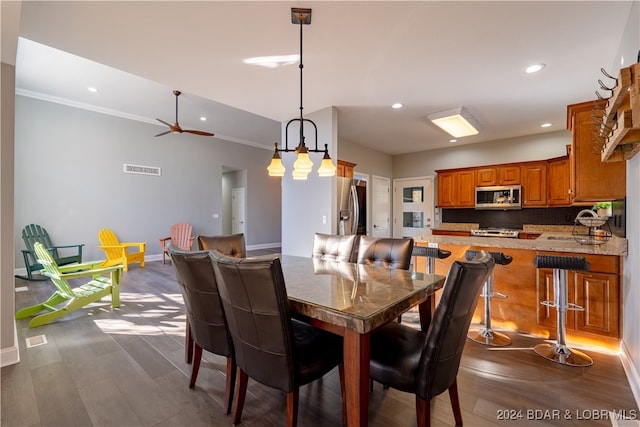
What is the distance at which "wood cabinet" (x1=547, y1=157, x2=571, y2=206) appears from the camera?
15.2 ft

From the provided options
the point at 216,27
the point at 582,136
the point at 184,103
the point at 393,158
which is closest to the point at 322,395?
the point at 216,27

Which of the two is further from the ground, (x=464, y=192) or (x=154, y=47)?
(x=154, y=47)

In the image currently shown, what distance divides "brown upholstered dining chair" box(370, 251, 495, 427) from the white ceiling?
1957 mm

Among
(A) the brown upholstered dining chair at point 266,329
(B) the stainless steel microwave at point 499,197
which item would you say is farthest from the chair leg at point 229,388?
(B) the stainless steel microwave at point 499,197

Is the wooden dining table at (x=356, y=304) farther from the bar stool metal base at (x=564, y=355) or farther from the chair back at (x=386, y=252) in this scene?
the bar stool metal base at (x=564, y=355)

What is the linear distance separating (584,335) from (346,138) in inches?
176

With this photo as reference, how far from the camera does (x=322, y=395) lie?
1.79 meters

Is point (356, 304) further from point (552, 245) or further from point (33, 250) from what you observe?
point (33, 250)

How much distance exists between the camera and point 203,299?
1628 millimetres

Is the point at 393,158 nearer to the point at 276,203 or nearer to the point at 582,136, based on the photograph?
the point at 276,203

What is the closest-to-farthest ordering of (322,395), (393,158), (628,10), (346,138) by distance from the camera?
(322,395) → (628,10) → (346,138) → (393,158)

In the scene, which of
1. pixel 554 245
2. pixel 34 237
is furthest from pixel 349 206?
pixel 34 237

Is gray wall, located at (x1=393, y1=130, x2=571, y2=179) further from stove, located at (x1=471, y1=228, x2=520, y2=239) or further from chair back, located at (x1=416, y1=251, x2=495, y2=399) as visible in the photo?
chair back, located at (x1=416, y1=251, x2=495, y2=399)

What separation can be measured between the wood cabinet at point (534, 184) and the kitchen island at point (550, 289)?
8.42 ft
